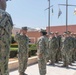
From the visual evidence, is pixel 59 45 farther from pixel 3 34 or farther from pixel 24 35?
pixel 3 34

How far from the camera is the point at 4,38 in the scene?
8.16ft

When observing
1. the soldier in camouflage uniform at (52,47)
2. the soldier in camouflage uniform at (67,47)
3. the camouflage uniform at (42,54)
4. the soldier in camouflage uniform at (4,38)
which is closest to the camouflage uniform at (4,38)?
the soldier in camouflage uniform at (4,38)

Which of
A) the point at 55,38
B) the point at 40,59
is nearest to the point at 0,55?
the point at 40,59

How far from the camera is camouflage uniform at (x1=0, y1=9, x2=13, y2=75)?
2480 mm

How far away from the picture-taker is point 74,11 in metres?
29.2

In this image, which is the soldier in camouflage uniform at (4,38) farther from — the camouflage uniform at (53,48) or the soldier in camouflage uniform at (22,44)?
the camouflage uniform at (53,48)

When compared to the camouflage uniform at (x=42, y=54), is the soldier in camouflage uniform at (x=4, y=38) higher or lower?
higher

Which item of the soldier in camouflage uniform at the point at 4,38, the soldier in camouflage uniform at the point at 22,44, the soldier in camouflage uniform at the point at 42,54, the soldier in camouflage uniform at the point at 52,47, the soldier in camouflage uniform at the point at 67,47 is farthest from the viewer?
the soldier in camouflage uniform at the point at 52,47

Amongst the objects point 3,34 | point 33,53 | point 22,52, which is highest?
point 3,34

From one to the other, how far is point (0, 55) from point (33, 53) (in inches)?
520

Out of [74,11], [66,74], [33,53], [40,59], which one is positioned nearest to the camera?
[40,59]

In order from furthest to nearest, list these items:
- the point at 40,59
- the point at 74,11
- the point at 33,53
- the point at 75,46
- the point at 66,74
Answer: the point at 74,11, the point at 33,53, the point at 75,46, the point at 66,74, the point at 40,59

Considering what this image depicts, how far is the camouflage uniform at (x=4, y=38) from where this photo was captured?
2.48 meters

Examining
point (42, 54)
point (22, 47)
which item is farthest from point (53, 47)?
A: point (42, 54)
